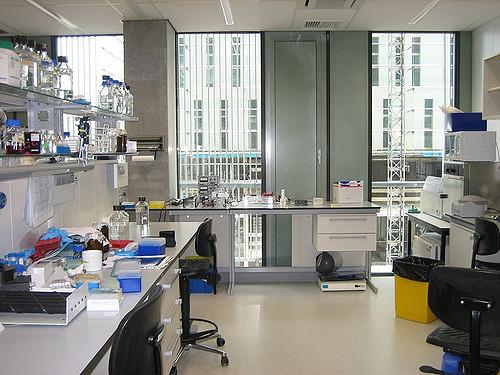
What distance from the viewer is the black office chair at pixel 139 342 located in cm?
149

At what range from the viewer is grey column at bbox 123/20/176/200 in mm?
5566

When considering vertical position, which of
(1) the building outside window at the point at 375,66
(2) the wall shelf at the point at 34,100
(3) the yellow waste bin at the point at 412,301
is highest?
(1) the building outside window at the point at 375,66

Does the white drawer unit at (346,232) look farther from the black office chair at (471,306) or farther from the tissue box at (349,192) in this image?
the black office chair at (471,306)

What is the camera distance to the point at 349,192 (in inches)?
216

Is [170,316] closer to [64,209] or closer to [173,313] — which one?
[173,313]

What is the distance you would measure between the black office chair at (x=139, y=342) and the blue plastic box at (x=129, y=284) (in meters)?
0.39

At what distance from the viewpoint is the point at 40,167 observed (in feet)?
7.57

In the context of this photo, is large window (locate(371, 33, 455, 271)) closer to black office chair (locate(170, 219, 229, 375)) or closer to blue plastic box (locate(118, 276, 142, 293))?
black office chair (locate(170, 219, 229, 375))

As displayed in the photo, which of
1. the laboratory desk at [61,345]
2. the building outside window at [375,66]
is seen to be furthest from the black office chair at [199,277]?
the building outside window at [375,66]

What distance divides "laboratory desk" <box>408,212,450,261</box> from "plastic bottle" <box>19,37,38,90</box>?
405 cm

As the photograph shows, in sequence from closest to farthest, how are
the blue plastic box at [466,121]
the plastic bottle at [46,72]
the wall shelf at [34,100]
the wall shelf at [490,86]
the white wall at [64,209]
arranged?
the wall shelf at [34,100], the white wall at [64,209], the plastic bottle at [46,72], the wall shelf at [490,86], the blue plastic box at [466,121]

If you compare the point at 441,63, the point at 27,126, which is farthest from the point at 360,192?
the point at 27,126

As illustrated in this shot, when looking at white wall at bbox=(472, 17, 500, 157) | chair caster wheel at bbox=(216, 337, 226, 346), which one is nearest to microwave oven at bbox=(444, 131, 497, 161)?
white wall at bbox=(472, 17, 500, 157)

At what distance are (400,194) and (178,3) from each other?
3.44 meters
